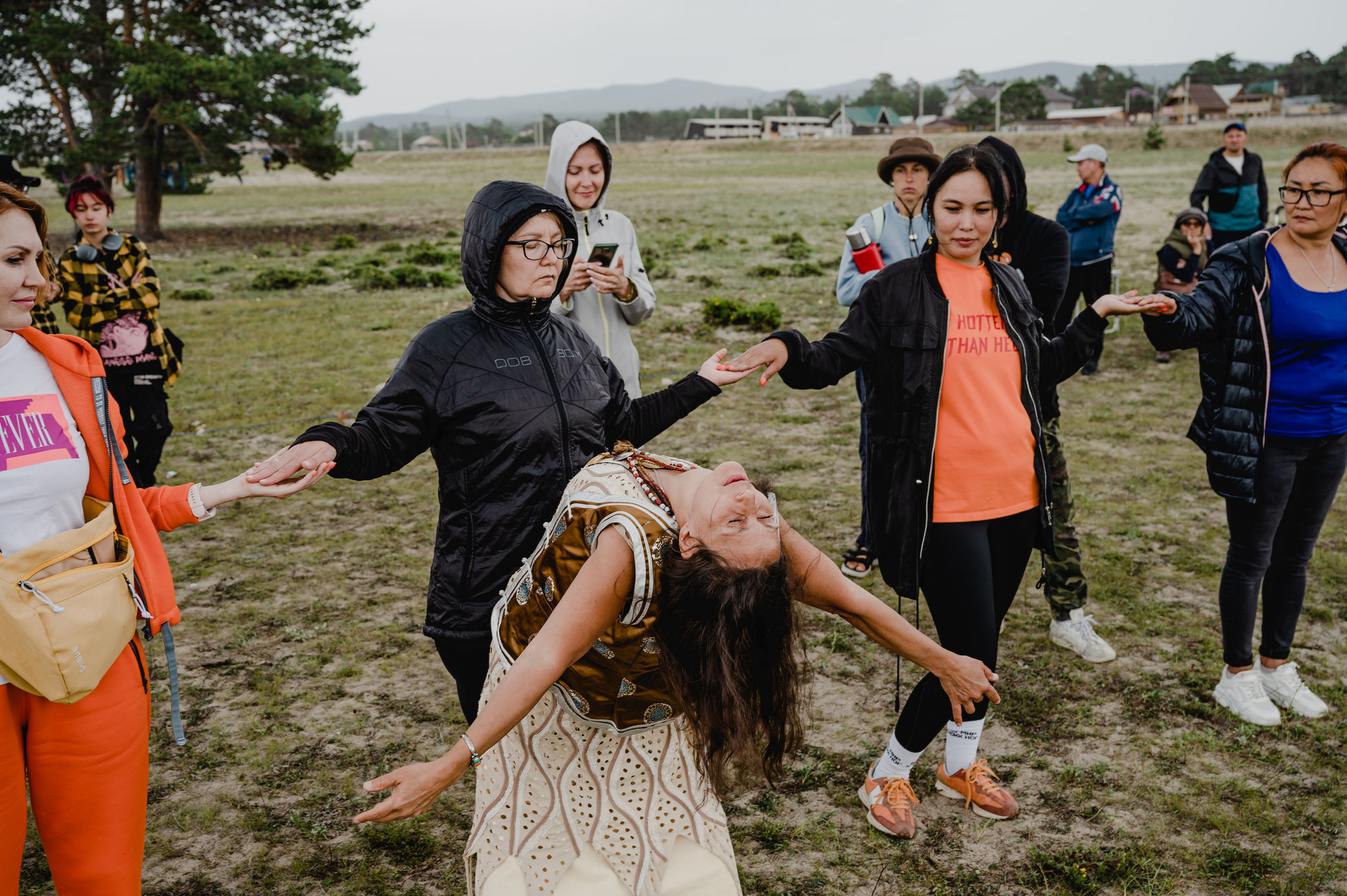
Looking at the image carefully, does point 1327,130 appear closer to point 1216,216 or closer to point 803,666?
point 1216,216

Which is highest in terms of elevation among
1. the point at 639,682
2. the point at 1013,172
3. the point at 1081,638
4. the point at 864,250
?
the point at 1013,172

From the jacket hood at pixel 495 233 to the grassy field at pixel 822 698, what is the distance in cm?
177

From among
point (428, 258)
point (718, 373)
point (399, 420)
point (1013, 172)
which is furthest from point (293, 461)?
point (428, 258)

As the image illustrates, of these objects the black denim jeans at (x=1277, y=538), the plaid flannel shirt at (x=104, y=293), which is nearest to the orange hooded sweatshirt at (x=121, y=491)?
the plaid flannel shirt at (x=104, y=293)

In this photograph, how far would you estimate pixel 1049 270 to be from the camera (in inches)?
186

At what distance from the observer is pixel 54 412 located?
2371 millimetres

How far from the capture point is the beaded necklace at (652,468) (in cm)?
216

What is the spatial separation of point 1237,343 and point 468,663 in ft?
10.6

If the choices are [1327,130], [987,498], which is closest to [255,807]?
[987,498]

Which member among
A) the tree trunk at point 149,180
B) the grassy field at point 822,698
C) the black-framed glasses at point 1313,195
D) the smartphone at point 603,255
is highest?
the tree trunk at point 149,180

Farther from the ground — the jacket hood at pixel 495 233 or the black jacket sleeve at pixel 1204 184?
the black jacket sleeve at pixel 1204 184

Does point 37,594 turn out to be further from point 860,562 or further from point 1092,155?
point 1092,155

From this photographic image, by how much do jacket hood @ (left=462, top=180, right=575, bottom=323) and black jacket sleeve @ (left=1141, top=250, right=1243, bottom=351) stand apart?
2.35 metres

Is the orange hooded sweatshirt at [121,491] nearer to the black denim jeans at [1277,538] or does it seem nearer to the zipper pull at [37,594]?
the zipper pull at [37,594]
